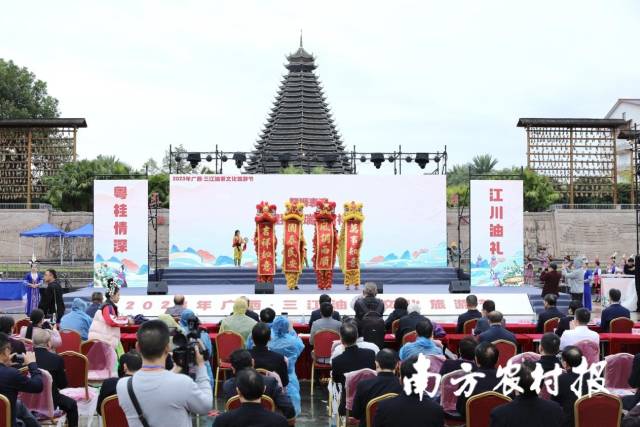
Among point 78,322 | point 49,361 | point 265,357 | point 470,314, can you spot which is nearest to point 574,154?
point 470,314

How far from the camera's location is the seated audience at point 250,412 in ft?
10.4

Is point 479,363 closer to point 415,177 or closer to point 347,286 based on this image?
point 347,286

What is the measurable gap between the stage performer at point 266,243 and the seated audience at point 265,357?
29.3ft

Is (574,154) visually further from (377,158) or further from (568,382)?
(568,382)

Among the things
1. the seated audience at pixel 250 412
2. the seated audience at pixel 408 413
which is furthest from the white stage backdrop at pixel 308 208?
the seated audience at pixel 250 412

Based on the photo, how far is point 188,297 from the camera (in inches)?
428

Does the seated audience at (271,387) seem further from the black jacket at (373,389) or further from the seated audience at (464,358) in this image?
the seated audience at (464,358)

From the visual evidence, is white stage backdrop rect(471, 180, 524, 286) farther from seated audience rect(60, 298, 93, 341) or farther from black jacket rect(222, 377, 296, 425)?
black jacket rect(222, 377, 296, 425)

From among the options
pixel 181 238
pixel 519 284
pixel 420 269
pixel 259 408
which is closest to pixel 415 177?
pixel 420 269

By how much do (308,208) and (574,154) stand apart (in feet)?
48.9

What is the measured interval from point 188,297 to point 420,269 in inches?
296

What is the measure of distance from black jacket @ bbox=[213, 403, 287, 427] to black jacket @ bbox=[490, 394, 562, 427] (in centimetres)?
98

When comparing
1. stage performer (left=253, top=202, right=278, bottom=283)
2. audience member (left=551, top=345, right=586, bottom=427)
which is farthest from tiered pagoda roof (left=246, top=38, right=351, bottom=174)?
audience member (left=551, top=345, right=586, bottom=427)

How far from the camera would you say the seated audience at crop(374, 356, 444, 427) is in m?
3.70
